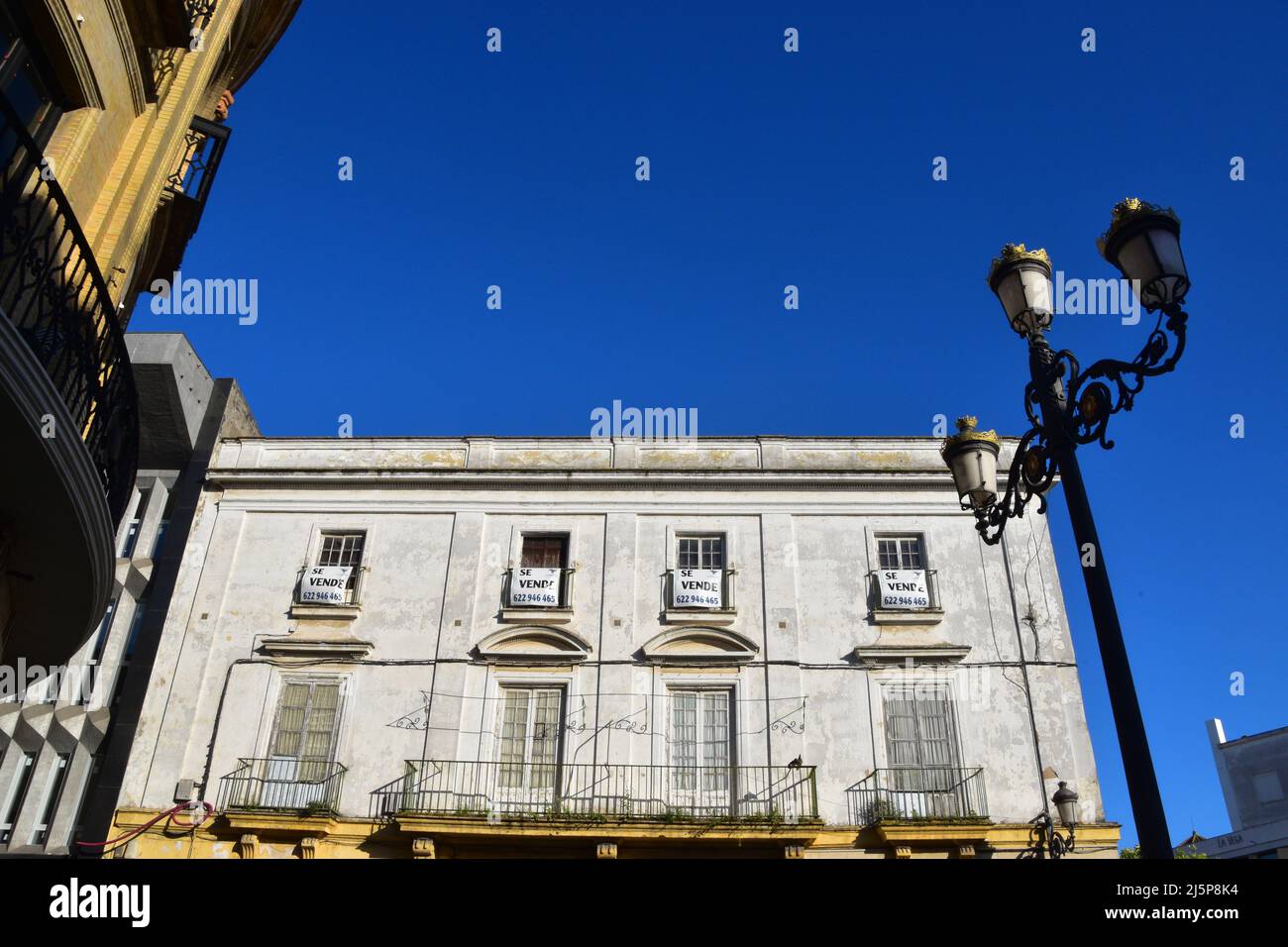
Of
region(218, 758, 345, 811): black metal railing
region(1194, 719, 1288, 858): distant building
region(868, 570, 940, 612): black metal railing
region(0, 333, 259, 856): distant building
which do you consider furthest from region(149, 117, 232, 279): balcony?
region(1194, 719, 1288, 858): distant building

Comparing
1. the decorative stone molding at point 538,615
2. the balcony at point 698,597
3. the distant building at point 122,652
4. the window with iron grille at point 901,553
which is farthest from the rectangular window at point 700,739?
A: the distant building at point 122,652

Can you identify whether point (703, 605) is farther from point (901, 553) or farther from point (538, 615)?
point (901, 553)

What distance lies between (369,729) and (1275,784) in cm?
3575

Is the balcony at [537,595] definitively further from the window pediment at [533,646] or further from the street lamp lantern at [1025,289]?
the street lamp lantern at [1025,289]

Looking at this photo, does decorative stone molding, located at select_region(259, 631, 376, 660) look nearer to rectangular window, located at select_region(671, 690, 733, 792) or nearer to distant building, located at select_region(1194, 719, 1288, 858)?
rectangular window, located at select_region(671, 690, 733, 792)

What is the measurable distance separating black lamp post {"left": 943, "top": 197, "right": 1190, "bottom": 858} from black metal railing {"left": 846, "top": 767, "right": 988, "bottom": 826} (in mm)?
10226

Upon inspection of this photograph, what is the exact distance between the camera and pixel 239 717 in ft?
57.4

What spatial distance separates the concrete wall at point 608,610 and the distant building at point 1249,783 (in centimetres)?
2391

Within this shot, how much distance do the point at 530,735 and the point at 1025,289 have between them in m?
13.0

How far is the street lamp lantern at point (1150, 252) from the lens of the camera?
5.85 metres

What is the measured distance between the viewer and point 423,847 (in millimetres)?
15781
